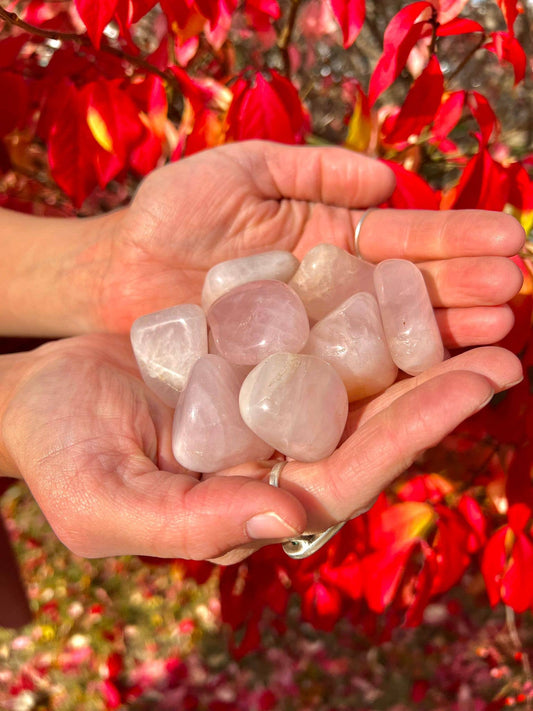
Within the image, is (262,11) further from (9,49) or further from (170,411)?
(170,411)

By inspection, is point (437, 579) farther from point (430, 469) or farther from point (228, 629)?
point (228, 629)

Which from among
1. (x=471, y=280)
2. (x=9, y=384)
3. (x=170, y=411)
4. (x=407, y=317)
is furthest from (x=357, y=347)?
(x=9, y=384)

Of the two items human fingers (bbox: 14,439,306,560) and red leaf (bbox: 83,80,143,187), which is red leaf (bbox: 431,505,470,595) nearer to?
human fingers (bbox: 14,439,306,560)

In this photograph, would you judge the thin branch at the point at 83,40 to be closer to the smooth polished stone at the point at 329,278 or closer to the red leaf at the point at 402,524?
the smooth polished stone at the point at 329,278

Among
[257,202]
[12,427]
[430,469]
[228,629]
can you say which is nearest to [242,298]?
[257,202]

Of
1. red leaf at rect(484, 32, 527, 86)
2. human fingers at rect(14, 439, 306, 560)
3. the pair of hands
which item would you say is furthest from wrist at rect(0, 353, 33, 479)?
red leaf at rect(484, 32, 527, 86)

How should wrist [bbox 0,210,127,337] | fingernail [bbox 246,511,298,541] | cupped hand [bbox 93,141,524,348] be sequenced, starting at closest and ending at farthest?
fingernail [bbox 246,511,298,541] → cupped hand [bbox 93,141,524,348] → wrist [bbox 0,210,127,337]
